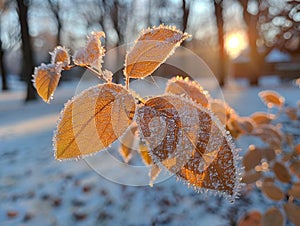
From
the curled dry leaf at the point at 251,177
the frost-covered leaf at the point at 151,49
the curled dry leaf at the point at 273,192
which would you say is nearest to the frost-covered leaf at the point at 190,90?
the frost-covered leaf at the point at 151,49

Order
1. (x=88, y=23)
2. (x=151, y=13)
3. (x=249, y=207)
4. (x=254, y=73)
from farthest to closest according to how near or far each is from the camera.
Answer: (x=88, y=23) → (x=151, y=13) → (x=254, y=73) → (x=249, y=207)

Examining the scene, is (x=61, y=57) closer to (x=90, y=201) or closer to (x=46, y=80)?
(x=46, y=80)

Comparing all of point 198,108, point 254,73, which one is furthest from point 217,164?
point 254,73

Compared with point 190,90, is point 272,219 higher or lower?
lower

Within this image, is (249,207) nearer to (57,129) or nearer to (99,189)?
(99,189)

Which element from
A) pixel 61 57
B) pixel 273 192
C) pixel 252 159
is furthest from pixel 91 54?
pixel 273 192

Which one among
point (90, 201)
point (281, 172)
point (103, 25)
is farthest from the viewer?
point (103, 25)

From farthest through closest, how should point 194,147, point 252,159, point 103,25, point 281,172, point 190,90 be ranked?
point 103,25
point 281,172
point 252,159
point 190,90
point 194,147

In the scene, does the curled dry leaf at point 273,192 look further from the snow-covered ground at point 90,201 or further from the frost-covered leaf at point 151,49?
the snow-covered ground at point 90,201
